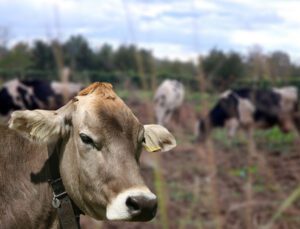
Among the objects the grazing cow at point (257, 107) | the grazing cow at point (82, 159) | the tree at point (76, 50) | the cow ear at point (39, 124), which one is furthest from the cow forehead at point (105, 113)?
the grazing cow at point (257, 107)

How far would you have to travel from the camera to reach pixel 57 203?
11.1ft

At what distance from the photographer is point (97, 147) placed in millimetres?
3221

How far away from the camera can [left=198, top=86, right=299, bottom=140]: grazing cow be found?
18.5 meters

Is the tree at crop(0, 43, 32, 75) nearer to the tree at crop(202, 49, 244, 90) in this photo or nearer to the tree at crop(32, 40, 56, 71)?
the tree at crop(32, 40, 56, 71)

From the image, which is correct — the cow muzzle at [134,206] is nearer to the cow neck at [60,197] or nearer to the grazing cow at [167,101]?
the cow neck at [60,197]

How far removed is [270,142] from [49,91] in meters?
5.95

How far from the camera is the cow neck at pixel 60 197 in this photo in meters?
3.39

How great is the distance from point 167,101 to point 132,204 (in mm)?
17476

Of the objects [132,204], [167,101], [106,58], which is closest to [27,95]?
[167,101]

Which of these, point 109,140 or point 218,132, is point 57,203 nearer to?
point 109,140

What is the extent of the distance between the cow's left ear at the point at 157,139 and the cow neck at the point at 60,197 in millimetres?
467

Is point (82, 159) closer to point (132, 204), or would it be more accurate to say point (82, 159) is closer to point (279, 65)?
point (132, 204)

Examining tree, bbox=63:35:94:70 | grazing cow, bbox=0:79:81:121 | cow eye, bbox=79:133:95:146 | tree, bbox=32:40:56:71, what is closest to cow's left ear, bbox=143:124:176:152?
cow eye, bbox=79:133:95:146

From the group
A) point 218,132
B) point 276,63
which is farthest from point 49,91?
point 276,63
